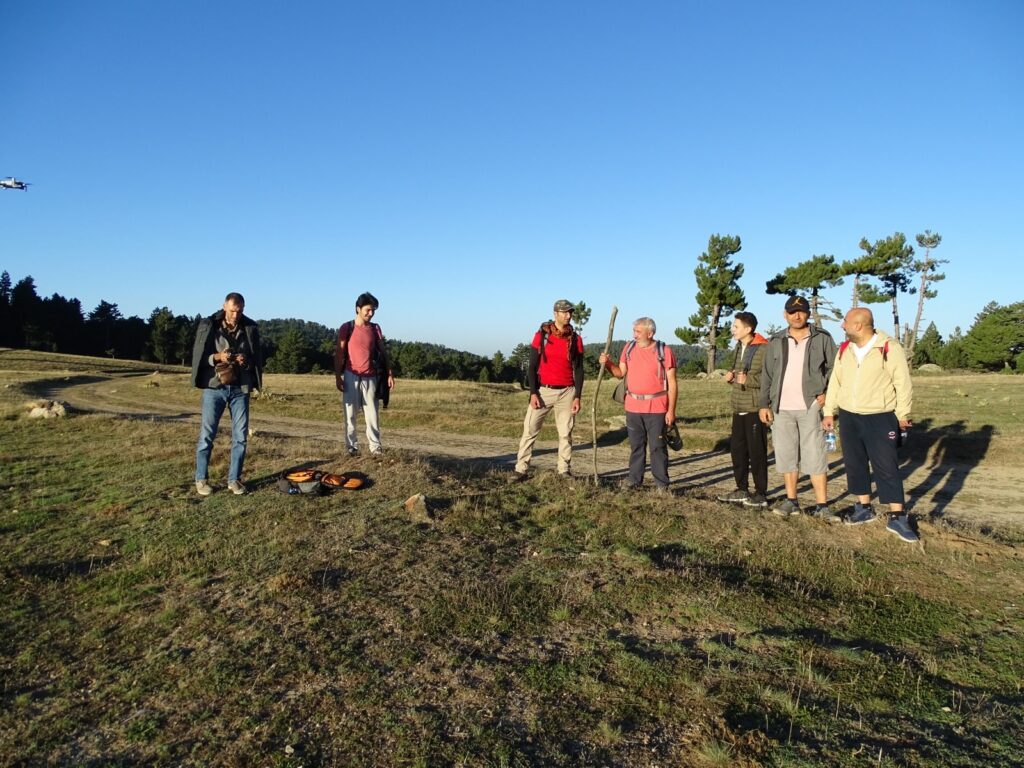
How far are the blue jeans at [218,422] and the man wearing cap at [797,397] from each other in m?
5.79

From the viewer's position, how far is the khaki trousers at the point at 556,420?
7844 millimetres

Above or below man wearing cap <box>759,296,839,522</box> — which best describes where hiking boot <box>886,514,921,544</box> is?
below

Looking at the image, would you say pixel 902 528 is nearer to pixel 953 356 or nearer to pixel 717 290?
pixel 717 290

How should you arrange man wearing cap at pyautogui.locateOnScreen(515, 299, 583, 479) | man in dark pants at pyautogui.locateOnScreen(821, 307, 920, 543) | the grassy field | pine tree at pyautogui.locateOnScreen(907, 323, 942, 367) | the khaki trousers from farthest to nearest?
pine tree at pyautogui.locateOnScreen(907, 323, 942, 367) < the khaki trousers < man wearing cap at pyautogui.locateOnScreen(515, 299, 583, 479) < man in dark pants at pyautogui.locateOnScreen(821, 307, 920, 543) < the grassy field

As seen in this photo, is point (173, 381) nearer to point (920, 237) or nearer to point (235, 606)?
point (235, 606)

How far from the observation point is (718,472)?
32.2 ft

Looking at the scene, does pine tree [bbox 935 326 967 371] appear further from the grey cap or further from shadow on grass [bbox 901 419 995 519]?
the grey cap

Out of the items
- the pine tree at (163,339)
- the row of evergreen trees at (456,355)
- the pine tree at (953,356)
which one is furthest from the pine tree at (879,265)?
the pine tree at (163,339)

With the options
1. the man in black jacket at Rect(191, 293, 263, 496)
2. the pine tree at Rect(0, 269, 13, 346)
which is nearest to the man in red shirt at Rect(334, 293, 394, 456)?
the man in black jacket at Rect(191, 293, 263, 496)

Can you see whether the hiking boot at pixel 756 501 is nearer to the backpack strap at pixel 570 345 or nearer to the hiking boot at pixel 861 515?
the hiking boot at pixel 861 515

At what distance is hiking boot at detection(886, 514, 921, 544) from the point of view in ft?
18.3

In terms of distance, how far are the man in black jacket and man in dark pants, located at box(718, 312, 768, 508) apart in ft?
17.9

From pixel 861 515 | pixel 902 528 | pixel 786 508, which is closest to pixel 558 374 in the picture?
pixel 786 508

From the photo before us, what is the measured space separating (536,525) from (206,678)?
3.33 m
